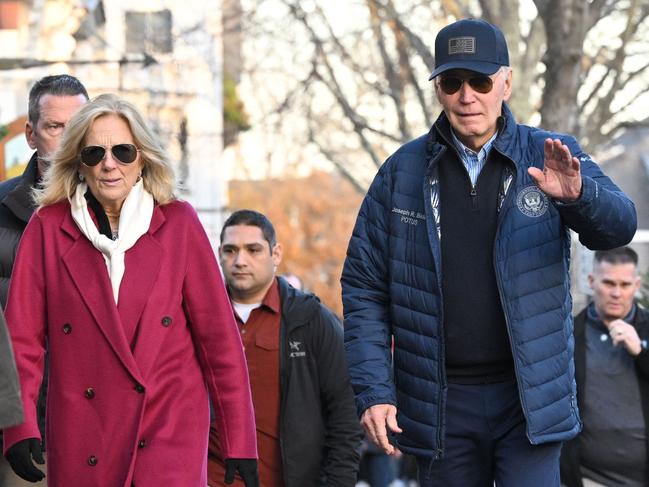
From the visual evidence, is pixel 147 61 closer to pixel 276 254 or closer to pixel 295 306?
pixel 276 254

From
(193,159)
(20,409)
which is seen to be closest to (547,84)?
(20,409)

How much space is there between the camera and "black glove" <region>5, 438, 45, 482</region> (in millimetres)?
5672

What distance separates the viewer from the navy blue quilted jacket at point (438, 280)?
5.74 meters

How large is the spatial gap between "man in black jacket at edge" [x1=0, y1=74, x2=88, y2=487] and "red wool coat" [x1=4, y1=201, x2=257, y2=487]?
2.54 ft

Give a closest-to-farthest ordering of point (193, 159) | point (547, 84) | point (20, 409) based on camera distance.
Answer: point (20, 409) → point (547, 84) → point (193, 159)

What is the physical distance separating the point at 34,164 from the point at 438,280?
2.16m

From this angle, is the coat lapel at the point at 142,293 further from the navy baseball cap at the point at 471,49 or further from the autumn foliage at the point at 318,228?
the autumn foliage at the point at 318,228

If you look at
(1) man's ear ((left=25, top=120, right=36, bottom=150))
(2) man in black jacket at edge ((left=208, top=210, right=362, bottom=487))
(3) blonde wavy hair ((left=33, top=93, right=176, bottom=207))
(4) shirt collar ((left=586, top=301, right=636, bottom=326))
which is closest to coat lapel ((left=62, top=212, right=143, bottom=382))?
(3) blonde wavy hair ((left=33, top=93, right=176, bottom=207))

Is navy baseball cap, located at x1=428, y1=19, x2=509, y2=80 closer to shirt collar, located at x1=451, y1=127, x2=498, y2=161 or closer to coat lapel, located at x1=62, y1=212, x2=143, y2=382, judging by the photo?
shirt collar, located at x1=451, y1=127, x2=498, y2=161

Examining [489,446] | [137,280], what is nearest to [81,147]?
[137,280]

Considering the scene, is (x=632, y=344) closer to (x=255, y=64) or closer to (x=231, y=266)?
(x=231, y=266)

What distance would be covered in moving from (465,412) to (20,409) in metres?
1.95

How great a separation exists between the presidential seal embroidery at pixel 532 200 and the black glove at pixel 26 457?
193 cm

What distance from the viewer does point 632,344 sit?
881 centimetres
